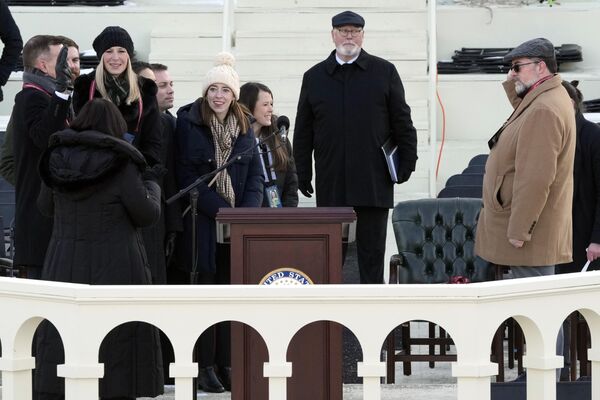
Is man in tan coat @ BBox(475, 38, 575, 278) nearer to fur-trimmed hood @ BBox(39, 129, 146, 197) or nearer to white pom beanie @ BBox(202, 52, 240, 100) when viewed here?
white pom beanie @ BBox(202, 52, 240, 100)

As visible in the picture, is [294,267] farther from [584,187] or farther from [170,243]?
[584,187]

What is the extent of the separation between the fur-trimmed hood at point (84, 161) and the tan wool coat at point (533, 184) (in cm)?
196

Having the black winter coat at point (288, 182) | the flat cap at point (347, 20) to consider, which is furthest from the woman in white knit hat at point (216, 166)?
the flat cap at point (347, 20)

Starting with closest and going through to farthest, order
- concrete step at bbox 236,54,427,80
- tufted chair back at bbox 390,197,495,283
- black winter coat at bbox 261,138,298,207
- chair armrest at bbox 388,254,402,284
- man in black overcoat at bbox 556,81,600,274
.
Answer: man in black overcoat at bbox 556,81,600,274, chair armrest at bbox 388,254,402,284, tufted chair back at bbox 390,197,495,283, black winter coat at bbox 261,138,298,207, concrete step at bbox 236,54,427,80

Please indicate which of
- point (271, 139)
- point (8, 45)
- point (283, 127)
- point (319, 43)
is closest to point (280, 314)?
point (283, 127)

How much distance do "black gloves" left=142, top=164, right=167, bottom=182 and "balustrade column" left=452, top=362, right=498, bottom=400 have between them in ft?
7.36

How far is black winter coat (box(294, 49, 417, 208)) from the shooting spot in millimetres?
8883

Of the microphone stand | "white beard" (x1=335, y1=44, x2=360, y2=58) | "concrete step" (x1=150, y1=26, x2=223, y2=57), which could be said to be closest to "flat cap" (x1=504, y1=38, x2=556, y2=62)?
the microphone stand

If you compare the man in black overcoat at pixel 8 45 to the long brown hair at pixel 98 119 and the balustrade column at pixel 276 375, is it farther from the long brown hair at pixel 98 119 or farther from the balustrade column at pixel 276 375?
the balustrade column at pixel 276 375

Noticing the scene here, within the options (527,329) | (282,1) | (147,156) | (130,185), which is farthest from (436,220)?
(282,1)

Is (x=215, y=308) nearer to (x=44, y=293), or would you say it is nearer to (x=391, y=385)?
(x=44, y=293)

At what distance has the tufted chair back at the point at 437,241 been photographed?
846 cm

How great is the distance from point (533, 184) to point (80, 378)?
9.59ft

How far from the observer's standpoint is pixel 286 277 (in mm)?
6137
